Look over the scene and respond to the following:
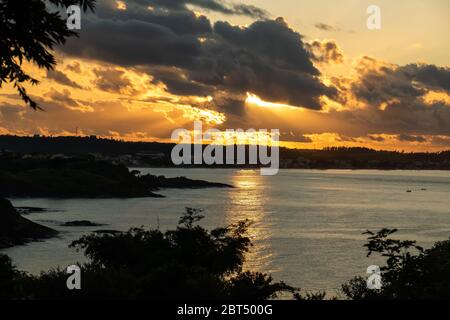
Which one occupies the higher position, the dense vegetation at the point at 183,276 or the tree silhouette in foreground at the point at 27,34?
the tree silhouette in foreground at the point at 27,34

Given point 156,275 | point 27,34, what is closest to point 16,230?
point 156,275

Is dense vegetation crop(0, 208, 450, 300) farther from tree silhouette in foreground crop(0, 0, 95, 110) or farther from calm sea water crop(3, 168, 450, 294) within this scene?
calm sea water crop(3, 168, 450, 294)

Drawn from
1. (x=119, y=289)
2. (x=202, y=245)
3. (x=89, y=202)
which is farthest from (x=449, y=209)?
(x=119, y=289)

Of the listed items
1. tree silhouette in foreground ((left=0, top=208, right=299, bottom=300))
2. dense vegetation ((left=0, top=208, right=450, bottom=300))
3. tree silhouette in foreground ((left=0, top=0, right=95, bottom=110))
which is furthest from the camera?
tree silhouette in foreground ((left=0, top=208, right=299, bottom=300))

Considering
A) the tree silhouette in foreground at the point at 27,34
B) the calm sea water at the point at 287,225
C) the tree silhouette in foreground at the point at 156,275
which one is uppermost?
the tree silhouette in foreground at the point at 27,34

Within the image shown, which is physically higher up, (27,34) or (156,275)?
(27,34)

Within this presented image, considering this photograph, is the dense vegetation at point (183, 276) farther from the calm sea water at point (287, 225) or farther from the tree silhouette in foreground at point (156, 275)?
the calm sea water at point (287, 225)

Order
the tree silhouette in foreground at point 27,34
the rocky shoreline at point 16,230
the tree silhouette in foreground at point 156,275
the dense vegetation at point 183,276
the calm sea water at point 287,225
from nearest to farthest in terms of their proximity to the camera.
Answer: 1. the tree silhouette in foreground at point 27,34
2. the dense vegetation at point 183,276
3. the tree silhouette in foreground at point 156,275
4. the calm sea water at point 287,225
5. the rocky shoreline at point 16,230

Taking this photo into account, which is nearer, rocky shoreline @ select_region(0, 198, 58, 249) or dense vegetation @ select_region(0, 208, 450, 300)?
dense vegetation @ select_region(0, 208, 450, 300)

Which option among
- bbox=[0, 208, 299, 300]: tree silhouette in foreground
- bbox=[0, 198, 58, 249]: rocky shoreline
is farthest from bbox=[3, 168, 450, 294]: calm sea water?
bbox=[0, 208, 299, 300]: tree silhouette in foreground

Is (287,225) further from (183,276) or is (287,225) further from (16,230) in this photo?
(183,276)

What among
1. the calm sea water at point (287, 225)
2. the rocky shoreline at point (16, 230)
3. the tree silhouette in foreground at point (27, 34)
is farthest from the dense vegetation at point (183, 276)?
the rocky shoreline at point (16, 230)

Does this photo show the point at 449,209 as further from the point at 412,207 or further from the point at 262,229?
the point at 262,229

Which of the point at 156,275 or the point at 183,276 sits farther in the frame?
the point at 183,276
